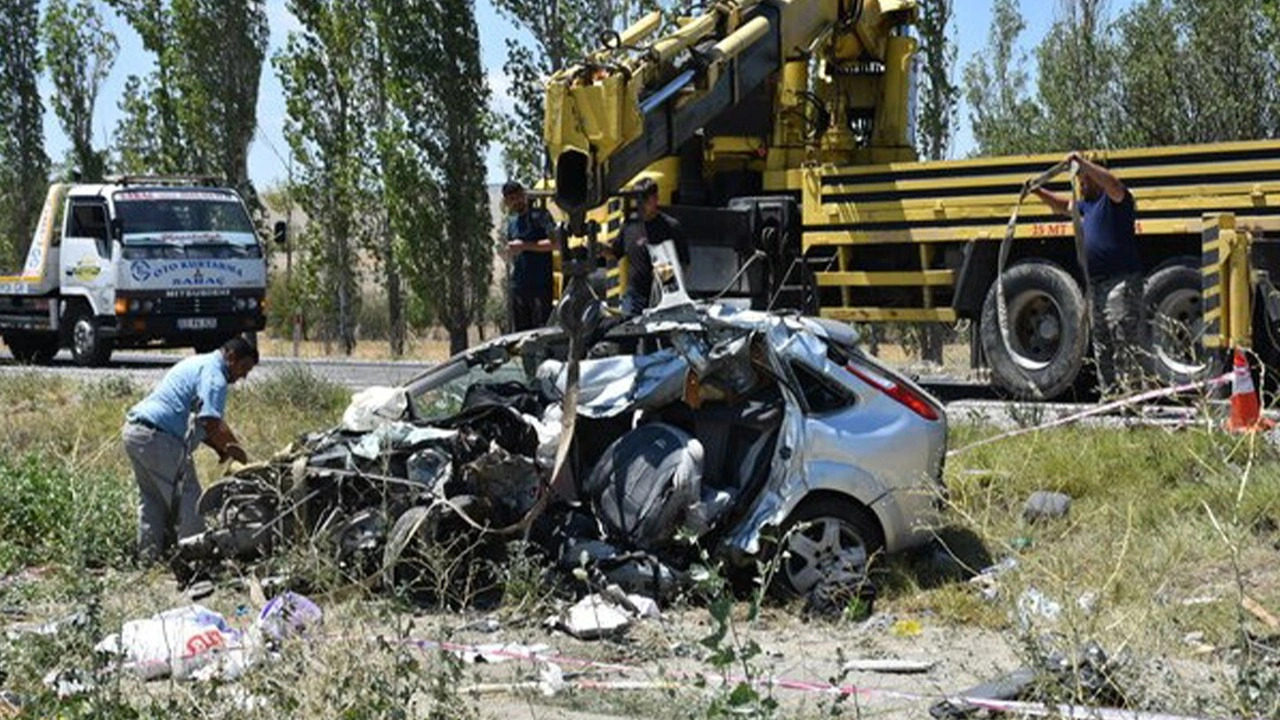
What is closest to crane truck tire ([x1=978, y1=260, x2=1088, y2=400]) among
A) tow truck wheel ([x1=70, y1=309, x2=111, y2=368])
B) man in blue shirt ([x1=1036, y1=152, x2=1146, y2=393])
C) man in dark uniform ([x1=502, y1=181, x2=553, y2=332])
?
man in blue shirt ([x1=1036, y1=152, x2=1146, y2=393])

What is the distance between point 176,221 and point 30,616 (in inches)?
691

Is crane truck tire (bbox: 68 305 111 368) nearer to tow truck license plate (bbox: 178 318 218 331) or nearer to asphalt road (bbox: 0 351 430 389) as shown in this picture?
asphalt road (bbox: 0 351 430 389)

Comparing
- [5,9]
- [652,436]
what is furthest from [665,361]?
[5,9]

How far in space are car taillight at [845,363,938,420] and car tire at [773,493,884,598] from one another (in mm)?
621

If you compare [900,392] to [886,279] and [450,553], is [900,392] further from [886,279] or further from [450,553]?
[886,279]

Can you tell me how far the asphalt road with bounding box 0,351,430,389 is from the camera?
21000 millimetres

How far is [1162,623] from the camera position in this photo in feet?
23.9

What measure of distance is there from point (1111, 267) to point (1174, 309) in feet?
3.72

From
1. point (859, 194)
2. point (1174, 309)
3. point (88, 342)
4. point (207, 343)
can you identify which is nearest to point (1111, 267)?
point (1174, 309)

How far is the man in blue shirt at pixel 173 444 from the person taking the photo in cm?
1016

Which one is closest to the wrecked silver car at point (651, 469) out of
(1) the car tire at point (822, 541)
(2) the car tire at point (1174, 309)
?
(1) the car tire at point (822, 541)

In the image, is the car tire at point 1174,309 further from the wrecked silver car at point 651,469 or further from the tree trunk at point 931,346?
the tree trunk at point 931,346

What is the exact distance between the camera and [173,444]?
10.2m

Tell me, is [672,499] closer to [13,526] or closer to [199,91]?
[13,526]
